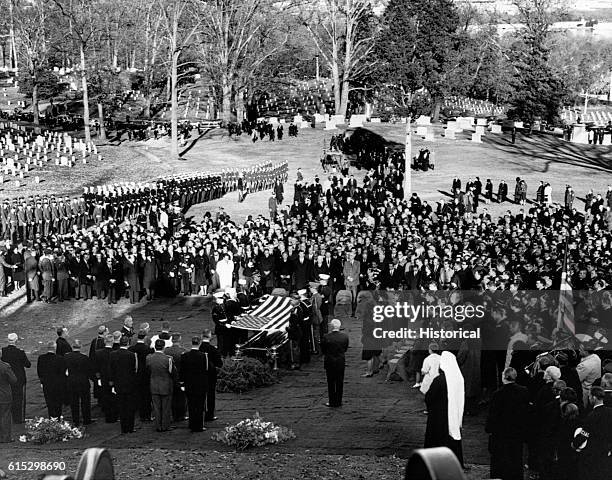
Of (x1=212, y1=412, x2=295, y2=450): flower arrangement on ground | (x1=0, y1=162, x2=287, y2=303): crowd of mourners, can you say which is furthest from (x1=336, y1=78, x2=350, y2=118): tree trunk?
(x1=212, y1=412, x2=295, y2=450): flower arrangement on ground

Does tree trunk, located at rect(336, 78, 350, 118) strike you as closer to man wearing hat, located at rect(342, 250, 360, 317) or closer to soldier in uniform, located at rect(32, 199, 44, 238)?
soldier in uniform, located at rect(32, 199, 44, 238)

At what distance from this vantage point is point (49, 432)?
12297 mm

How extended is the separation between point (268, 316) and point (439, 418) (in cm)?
705

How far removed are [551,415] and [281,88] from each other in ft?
262

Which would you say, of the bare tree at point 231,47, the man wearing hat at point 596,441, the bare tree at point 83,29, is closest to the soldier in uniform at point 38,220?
the man wearing hat at point 596,441

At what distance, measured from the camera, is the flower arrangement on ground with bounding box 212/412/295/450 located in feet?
37.0

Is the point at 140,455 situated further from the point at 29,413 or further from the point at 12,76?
the point at 12,76

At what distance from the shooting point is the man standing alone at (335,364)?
Result: 44.0ft

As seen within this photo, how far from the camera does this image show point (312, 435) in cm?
1193

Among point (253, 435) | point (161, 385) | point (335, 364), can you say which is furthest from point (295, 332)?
point (253, 435)

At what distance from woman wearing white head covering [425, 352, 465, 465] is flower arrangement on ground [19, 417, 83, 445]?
5275 mm

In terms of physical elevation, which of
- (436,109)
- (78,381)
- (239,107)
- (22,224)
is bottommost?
(22,224)

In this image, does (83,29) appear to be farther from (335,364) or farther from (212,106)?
(335,364)

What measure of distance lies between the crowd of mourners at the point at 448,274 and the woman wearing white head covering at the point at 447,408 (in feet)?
1.26
